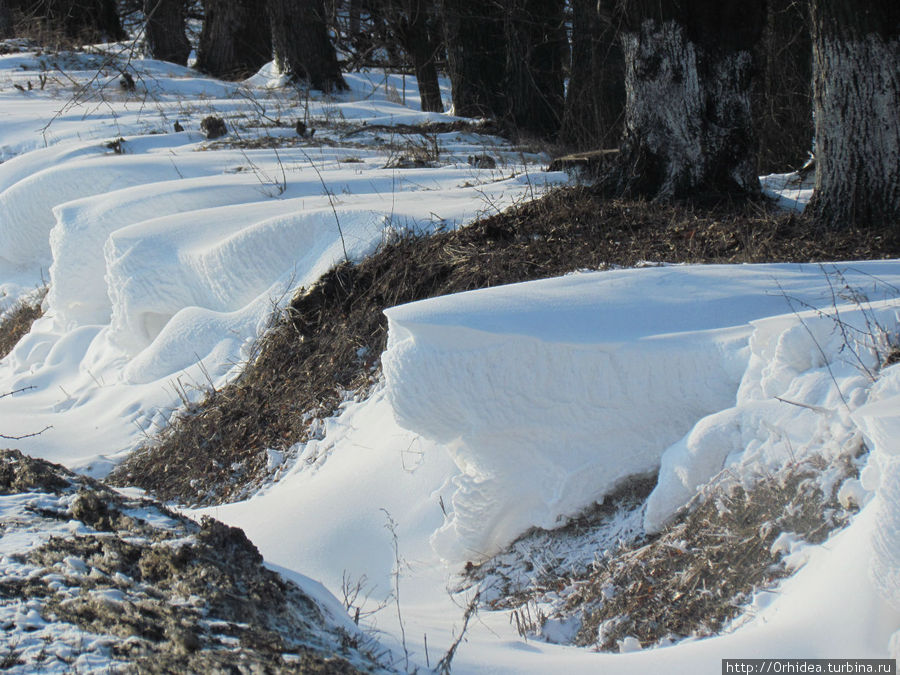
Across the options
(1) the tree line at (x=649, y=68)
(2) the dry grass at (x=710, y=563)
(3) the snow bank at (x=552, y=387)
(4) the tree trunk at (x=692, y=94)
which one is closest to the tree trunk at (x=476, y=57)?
(1) the tree line at (x=649, y=68)

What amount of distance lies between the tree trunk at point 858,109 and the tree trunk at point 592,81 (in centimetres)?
460

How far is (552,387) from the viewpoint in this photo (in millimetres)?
3396

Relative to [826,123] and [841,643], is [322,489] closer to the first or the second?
[841,643]

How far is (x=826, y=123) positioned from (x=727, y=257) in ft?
3.59

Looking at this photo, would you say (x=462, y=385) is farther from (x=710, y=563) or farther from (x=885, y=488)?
(x=885, y=488)

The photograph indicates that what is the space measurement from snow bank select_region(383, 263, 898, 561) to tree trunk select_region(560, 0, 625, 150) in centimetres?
642

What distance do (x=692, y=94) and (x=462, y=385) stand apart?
3.08 metres

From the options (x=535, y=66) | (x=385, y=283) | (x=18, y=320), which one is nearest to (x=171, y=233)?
(x=385, y=283)

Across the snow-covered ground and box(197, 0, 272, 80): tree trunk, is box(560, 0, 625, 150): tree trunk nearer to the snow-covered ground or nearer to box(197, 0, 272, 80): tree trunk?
the snow-covered ground

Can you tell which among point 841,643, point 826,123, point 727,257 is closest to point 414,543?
point 841,643

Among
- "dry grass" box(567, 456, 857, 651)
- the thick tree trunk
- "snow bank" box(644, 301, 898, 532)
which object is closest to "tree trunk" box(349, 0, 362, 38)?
the thick tree trunk

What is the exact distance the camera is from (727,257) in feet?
15.6

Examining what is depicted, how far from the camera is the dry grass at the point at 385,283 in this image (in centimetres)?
489

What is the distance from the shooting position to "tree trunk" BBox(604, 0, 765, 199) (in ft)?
17.9
